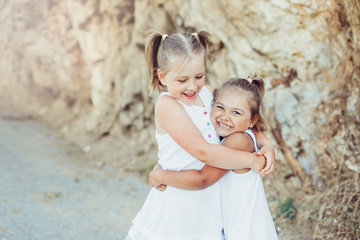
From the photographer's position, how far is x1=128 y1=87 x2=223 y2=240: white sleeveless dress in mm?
1999

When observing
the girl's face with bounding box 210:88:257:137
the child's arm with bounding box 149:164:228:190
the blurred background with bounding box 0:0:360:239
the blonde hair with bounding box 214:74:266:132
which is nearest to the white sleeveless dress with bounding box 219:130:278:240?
the child's arm with bounding box 149:164:228:190

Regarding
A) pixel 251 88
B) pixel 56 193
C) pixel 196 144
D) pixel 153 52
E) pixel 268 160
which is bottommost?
pixel 56 193

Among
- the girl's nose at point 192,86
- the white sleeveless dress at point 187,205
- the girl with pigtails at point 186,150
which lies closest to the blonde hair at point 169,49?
the girl with pigtails at point 186,150

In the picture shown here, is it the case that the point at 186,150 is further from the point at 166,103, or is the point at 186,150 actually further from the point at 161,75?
the point at 161,75

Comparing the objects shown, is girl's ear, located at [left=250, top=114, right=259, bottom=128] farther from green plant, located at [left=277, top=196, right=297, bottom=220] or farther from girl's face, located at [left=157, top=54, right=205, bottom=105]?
green plant, located at [left=277, top=196, right=297, bottom=220]

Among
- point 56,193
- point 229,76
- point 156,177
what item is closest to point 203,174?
point 156,177

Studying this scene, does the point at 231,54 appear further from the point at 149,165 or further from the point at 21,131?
the point at 21,131

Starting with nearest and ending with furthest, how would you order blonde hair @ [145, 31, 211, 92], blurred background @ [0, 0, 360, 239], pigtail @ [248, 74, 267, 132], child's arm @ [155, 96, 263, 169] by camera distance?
1. child's arm @ [155, 96, 263, 169]
2. blonde hair @ [145, 31, 211, 92]
3. pigtail @ [248, 74, 267, 132]
4. blurred background @ [0, 0, 360, 239]

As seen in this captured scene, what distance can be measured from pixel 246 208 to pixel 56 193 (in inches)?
116

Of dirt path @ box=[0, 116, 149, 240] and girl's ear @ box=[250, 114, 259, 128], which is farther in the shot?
dirt path @ box=[0, 116, 149, 240]

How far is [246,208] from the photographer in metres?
1.98

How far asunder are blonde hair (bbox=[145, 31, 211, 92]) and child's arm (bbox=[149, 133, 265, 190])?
465 mm

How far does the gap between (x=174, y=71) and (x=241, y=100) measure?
1.20 ft

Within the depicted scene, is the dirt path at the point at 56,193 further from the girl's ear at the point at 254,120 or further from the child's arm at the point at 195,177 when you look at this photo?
the girl's ear at the point at 254,120
